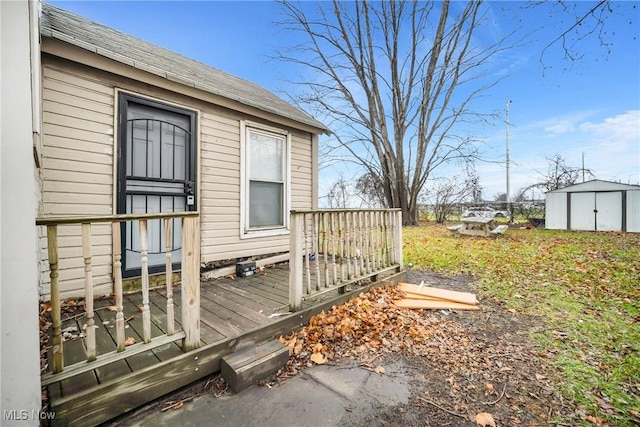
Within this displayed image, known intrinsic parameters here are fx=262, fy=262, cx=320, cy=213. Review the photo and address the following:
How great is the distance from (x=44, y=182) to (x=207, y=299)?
1.98m

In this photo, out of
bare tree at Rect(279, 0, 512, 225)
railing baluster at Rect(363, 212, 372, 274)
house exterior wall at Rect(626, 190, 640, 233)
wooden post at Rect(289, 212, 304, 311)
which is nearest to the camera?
wooden post at Rect(289, 212, 304, 311)

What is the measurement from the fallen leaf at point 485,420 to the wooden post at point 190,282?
1949 millimetres

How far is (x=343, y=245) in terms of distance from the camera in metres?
3.21

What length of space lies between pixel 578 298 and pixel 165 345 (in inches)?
199

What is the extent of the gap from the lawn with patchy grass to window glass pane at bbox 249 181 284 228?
3203 millimetres

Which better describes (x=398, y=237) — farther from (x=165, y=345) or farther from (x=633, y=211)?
(x=633, y=211)

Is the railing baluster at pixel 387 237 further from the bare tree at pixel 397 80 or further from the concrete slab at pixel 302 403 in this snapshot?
the bare tree at pixel 397 80

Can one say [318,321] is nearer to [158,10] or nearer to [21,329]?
[21,329]

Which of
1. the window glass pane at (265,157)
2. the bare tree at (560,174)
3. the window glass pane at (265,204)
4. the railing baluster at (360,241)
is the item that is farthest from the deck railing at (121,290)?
the bare tree at (560,174)

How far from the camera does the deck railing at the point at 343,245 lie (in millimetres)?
2637

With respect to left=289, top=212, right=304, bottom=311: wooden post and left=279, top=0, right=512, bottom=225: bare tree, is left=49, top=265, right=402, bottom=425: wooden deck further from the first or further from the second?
left=279, top=0, right=512, bottom=225: bare tree

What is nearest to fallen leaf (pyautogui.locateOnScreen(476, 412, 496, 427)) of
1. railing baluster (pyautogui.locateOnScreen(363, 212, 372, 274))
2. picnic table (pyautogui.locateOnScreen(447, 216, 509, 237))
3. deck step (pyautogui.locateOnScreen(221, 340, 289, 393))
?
A: deck step (pyautogui.locateOnScreen(221, 340, 289, 393))

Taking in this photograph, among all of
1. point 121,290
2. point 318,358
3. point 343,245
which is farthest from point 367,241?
point 121,290

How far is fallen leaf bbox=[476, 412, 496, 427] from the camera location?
1591 millimetres
